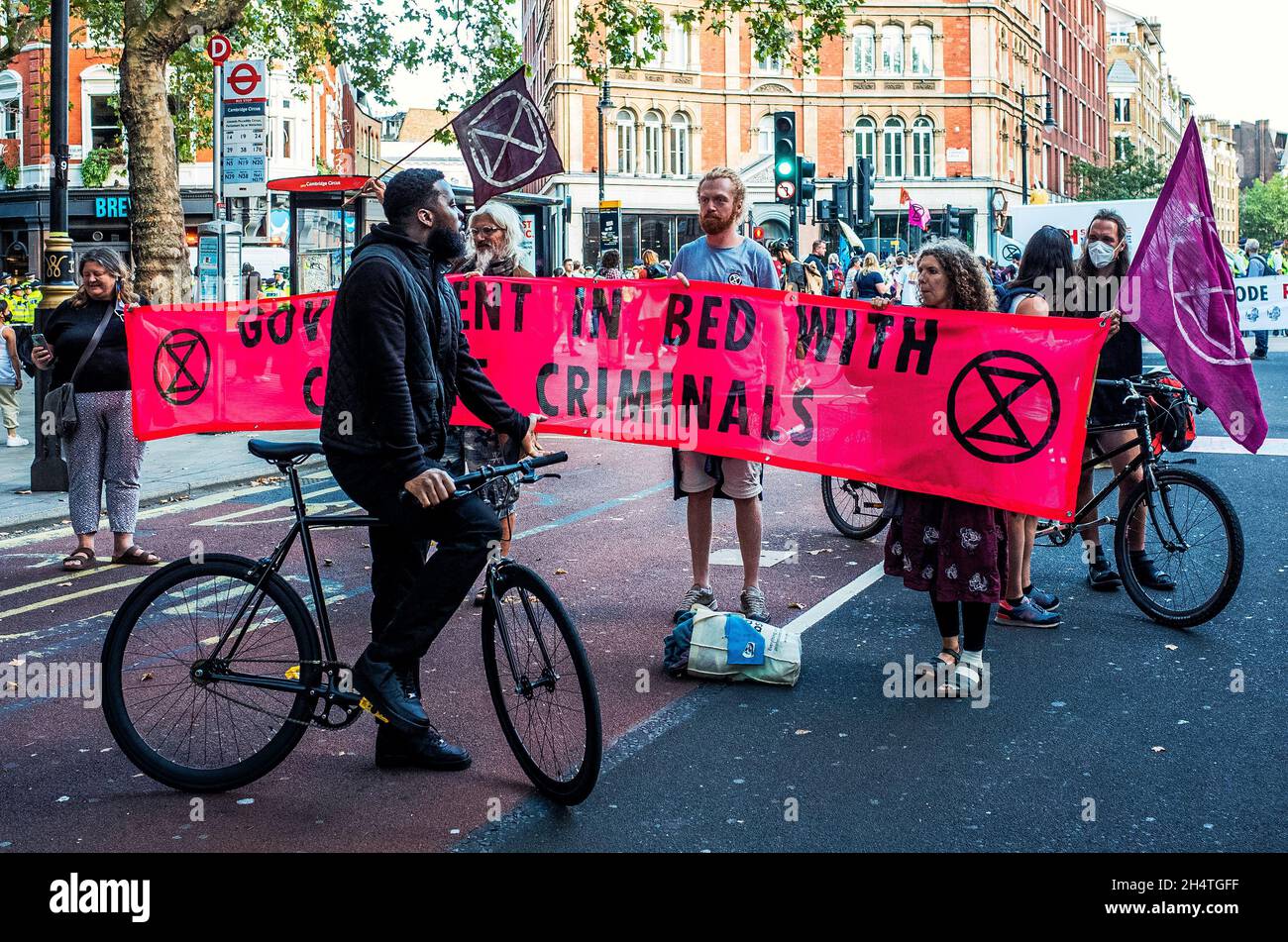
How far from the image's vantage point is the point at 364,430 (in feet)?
15.0

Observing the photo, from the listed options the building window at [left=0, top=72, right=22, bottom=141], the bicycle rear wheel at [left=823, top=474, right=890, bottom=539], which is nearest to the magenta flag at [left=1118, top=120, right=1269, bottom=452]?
the bicycle rear wheel at [left=823, top=474, right=890, bottom=539]

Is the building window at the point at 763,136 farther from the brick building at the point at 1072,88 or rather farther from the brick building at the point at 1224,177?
the brick building at the point at 1224,177

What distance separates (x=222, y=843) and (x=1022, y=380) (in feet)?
12.4

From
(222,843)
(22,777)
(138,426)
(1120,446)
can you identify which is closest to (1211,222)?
(1120,446)

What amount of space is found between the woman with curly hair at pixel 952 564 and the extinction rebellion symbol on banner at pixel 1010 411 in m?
0.34

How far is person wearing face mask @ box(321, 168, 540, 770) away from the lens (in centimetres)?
449

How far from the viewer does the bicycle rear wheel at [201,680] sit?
4582 mm

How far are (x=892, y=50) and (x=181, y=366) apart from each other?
6372 centimetres

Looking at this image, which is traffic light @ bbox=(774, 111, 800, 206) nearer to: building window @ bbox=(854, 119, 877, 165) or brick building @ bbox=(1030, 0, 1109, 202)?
building window @ bbox=(854, 119, 877, 165)

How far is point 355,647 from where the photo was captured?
6656 millimetres

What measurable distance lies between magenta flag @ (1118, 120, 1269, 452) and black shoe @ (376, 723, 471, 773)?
360cm

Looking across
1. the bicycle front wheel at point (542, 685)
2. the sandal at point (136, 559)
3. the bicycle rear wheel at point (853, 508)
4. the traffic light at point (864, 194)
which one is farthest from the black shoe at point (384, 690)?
the traffic light at point (864, 194)

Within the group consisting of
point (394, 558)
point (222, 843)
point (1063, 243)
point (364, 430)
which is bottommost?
point (222, 843)

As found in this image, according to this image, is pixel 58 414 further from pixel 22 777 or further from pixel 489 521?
pixel 489 521
